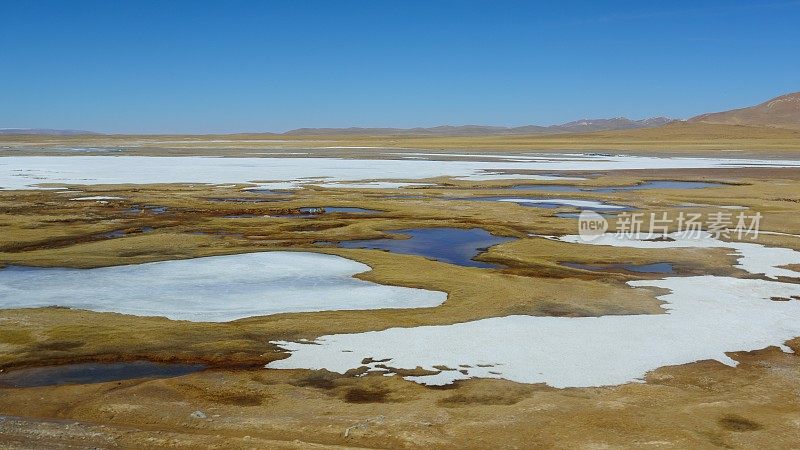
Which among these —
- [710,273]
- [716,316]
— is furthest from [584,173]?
[716,316]

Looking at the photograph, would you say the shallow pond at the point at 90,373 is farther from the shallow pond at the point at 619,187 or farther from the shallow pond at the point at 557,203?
the shallow pond at the point at 619,187

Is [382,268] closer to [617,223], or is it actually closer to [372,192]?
[617,223]

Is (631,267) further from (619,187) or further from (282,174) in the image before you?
(282,174)

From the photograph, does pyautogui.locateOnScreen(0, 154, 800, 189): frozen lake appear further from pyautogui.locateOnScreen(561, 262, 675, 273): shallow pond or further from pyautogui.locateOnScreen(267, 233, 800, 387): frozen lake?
pyautogui.locateOnScreen(267, 233, 800, 387): frozen lake

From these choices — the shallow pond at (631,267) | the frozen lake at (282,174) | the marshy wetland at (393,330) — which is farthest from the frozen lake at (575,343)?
the frozen lake at (282,174)

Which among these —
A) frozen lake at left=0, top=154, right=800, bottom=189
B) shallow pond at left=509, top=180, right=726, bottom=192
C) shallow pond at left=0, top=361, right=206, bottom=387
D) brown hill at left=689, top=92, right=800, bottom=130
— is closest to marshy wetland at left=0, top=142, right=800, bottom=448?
shallow pond at left=0, top=361, right=206, bottom=387

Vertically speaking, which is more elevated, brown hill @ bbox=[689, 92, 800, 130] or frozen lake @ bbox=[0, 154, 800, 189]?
brown hill @ bbox=[689, 92, 800, 130]

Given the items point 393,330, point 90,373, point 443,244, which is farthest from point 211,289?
point 443,244

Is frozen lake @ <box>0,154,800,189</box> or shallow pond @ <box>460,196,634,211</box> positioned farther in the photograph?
frozen lake @ <box>0,154,800,189</box>
